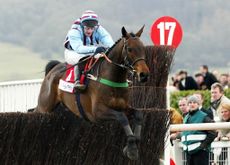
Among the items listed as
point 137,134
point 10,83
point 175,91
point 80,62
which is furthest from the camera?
Answer: point 175,91

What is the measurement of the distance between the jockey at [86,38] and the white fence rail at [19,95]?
A: 111 inches

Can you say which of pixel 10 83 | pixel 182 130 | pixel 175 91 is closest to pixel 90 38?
pixel 182 130

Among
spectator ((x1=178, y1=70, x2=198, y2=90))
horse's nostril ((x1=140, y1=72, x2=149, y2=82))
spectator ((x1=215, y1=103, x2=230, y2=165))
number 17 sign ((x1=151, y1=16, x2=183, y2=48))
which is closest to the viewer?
horse's nostril ((x1=140, y1=72, x2=149, y2=82))

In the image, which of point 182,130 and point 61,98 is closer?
point 182,130

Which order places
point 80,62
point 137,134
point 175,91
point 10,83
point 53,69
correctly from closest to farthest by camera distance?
point 137,134 < point 80,62 < point 53,69 < point 10,83 < point 175,91

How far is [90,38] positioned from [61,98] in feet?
3.57

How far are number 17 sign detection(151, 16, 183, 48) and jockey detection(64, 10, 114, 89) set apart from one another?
5.26ft

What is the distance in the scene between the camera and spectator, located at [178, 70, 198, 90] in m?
21.7

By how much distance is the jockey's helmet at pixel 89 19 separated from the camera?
502 inches

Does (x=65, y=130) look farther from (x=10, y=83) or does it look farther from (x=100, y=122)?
(x=10, y=83)

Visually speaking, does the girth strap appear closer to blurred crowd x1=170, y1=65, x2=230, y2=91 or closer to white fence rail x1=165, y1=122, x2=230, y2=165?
white fence rail x1=165, y1=122, x2=230, y2=165

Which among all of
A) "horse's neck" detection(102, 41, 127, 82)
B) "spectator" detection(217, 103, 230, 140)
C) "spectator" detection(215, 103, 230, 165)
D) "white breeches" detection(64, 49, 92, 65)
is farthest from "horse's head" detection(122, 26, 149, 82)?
"spectator" detection(217, 103, 230, 140)

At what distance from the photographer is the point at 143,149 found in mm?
12133

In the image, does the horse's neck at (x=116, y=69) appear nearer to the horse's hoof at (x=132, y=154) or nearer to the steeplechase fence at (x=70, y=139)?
the steeplechase fence at (x=70, y=139)
